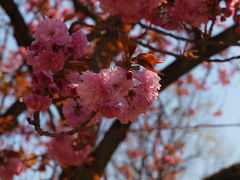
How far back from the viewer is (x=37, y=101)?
A: 994mm

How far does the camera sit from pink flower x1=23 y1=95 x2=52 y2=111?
38.7 inches

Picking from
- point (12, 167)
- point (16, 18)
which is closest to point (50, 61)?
point (16, 18)

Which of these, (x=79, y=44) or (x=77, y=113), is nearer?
(x=79, y=44)

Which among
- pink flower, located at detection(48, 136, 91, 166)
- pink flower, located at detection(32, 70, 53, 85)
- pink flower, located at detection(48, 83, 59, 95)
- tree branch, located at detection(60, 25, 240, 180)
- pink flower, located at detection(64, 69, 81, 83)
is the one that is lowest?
pink flower, located at detection(48, 83, 59, 95)

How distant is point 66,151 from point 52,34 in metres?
1.38

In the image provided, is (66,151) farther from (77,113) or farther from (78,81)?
(78,81)

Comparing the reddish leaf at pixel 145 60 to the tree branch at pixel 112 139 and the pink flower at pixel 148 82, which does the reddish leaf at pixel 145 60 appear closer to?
the pink flower at pixel 148 82

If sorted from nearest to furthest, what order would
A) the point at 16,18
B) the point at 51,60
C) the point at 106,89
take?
the point at 106,89
the point at 51,60
the point at 16,18

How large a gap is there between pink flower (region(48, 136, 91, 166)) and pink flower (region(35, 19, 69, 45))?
1235mm

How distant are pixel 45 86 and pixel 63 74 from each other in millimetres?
88

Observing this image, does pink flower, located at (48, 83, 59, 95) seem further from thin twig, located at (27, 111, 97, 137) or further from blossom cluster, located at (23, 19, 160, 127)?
thin twig, located at (27, 111, 97, 137)

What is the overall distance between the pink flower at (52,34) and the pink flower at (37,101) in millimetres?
206

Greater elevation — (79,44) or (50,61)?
(79,44)

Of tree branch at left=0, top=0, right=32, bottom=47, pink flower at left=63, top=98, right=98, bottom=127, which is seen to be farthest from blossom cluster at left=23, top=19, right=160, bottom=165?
tree branch at left=0, top=0, right=32, bottom=47
